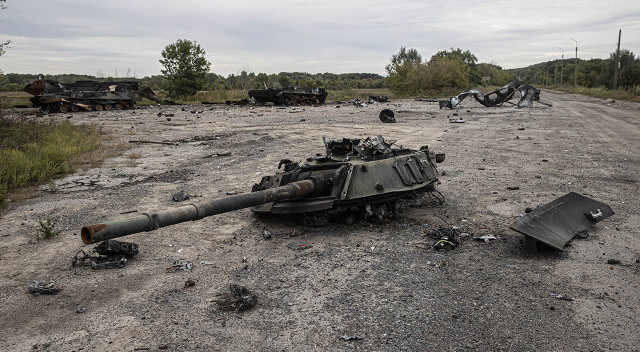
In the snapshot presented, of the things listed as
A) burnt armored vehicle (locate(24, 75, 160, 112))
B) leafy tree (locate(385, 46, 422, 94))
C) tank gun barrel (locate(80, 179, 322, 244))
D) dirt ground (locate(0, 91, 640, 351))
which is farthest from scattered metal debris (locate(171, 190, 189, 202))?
leafy tree (locate(385, 46, 422, 94))

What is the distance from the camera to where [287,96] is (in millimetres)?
33438

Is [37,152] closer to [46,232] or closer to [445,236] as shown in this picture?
[46,232]

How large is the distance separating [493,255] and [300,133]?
1266cm

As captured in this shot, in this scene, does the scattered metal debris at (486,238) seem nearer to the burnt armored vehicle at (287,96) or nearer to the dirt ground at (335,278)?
the dirt ground at (335,278)

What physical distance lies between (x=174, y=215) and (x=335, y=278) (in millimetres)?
1990

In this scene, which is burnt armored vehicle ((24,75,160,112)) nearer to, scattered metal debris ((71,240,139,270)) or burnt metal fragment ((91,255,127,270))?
scattered metal debris ((71,240,139,270))

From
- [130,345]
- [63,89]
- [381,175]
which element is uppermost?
[63,89]

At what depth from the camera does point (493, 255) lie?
5.37m

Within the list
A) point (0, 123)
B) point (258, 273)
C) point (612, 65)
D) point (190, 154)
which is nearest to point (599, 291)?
point (258, 273)

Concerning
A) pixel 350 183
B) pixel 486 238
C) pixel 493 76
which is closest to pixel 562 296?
pixel 486 238

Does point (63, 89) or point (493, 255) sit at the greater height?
point (63, 89)

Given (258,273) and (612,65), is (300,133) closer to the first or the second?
(258,273)

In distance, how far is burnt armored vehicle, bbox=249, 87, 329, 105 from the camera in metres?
33.3

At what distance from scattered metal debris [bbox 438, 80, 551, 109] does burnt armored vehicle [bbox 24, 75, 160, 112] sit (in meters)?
21.6
